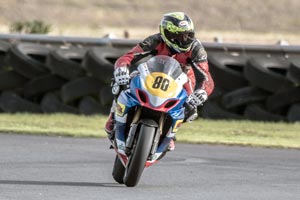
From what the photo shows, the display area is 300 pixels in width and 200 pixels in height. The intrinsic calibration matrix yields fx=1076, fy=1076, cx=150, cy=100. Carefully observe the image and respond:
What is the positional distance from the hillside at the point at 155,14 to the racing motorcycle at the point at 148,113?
51.9 metres

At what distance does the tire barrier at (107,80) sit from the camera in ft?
51.2

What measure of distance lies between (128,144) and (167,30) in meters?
1.02

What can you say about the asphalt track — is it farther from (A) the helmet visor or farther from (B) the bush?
(B) the bush

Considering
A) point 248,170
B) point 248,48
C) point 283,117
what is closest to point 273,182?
point 248,170

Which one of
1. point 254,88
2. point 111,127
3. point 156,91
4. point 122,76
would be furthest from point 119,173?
point 254,88

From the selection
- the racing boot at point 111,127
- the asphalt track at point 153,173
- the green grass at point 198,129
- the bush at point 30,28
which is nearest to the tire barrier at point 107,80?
the green grass at point 198,129

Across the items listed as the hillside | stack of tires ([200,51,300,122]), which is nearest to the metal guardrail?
stack of tires ([200,51,300,122])

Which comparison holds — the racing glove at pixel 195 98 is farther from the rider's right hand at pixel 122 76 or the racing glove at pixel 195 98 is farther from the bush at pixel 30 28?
the bush at pixel 30 28

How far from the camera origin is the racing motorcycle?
27.9ft

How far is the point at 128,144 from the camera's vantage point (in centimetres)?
868

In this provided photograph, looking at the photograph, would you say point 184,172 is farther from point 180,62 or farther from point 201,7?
point 201,7

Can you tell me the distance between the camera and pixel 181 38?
894 centimetres

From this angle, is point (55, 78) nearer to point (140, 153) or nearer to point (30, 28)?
point (140, 153)

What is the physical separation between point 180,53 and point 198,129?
20.6ft
